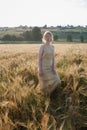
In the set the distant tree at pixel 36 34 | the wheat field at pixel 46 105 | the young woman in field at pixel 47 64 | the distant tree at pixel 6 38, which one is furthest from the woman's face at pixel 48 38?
the distant tree at pixel 6 38

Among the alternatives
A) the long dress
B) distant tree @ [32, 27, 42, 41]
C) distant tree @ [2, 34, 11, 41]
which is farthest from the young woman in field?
distant tree @ [2, 34, 11, 41]

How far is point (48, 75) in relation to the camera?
7.13m

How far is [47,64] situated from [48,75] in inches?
8.8

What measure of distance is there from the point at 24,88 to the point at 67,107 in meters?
0.81

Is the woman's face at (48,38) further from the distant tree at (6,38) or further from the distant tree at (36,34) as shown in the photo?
the distant tree at (6,38)

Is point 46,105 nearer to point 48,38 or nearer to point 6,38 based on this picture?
point 48,38

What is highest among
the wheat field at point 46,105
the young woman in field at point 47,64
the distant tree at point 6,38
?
the young woman in field at point 47,64

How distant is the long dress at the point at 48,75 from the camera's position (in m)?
6.81

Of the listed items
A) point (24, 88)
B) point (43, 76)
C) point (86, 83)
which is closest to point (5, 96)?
point (24, 88)

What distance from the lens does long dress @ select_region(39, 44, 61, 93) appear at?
22.3 ft

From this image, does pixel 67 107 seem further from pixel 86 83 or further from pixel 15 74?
pixel 15 74

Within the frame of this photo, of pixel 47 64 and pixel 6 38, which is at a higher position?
pixel 47 64

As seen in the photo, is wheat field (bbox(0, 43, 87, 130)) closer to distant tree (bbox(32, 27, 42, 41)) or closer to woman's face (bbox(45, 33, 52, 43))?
woman's face (bbox(45, 33, 52, 43))

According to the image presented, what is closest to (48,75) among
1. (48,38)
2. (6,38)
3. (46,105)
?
(48,38)
